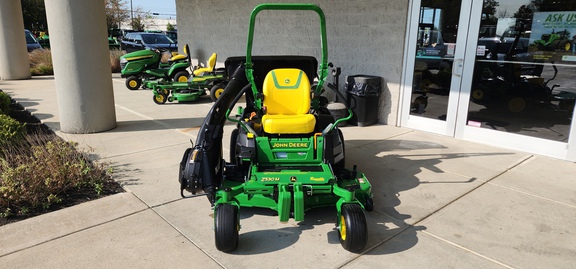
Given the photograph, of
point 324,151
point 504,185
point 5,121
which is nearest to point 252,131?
point 324,151

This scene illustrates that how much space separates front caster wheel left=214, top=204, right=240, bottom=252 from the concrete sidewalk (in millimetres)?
101

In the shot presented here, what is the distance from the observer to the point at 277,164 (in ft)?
12.5

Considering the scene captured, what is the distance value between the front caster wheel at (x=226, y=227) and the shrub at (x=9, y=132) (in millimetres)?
3576

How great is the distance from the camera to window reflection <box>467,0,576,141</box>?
5.24 meters

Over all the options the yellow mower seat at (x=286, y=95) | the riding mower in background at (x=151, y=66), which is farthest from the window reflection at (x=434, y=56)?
the riding mower in background at (x=151, y=66)

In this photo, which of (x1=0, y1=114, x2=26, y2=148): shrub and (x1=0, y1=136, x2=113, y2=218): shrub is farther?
(x1=0, y1=114, x2=26, y2=148): shrub

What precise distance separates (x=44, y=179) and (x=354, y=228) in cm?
312

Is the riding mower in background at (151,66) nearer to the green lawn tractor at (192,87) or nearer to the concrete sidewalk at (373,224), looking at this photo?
the green lawn tractor at (192,87)

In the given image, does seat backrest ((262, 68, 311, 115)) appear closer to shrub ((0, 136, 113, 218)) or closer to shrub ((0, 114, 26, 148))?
shrub ((0, 136, 113, 218))

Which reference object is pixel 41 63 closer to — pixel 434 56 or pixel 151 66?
pixel 151 66

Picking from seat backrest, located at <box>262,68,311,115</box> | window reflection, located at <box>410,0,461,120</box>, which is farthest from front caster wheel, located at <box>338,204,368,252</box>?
window reflection, located at <box>410,0,461,120</box>

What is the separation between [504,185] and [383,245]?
2.09 m

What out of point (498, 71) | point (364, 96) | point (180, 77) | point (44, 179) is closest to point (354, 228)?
point (44, 179)

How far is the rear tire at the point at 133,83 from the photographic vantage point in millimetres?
10922
